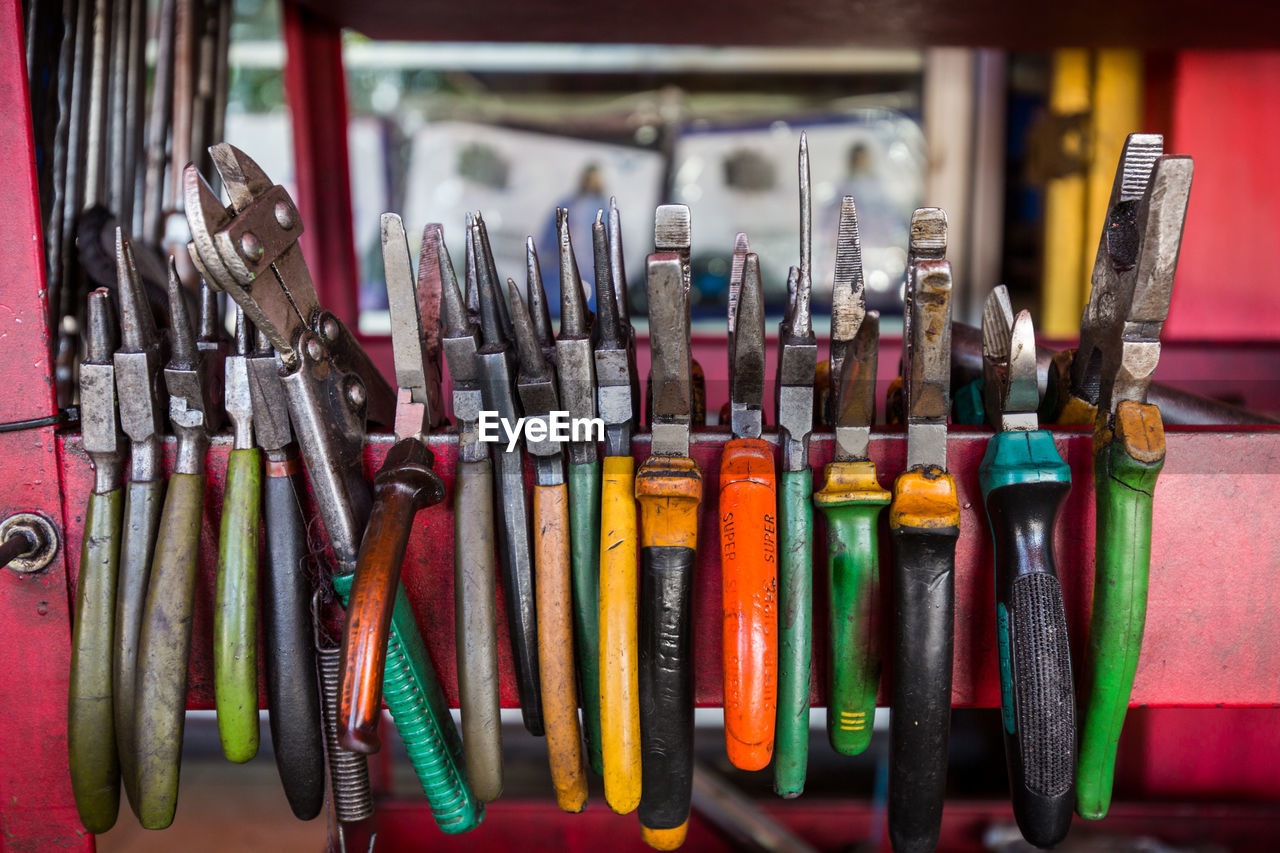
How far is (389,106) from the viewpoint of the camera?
2717 mm

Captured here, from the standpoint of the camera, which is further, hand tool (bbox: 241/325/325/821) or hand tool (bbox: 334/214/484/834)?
hand tool (bbox: 241/325/325/821)

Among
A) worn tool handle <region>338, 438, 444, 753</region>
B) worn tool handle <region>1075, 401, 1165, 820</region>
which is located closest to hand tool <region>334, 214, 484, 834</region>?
worn tool handle <region>338, 438, 444, 753</region>

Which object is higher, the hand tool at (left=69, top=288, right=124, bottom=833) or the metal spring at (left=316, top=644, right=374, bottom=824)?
the hand tool at (left=69, top=288, right=124, bottom=833)

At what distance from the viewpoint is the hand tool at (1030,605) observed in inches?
22.6

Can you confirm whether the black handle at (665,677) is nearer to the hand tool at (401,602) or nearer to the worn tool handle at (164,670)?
the hand tool at (401,602)

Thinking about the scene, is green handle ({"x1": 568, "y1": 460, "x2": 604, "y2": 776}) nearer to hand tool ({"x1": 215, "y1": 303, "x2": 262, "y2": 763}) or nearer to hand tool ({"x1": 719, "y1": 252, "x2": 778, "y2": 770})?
hand tool ({"x1": 719, "y1": 252, "x2": 778, "y2": 770})

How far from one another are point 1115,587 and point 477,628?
473 millimetres

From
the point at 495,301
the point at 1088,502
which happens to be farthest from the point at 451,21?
the point at 1088,502

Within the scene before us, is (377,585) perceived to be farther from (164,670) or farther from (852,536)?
(852,536)

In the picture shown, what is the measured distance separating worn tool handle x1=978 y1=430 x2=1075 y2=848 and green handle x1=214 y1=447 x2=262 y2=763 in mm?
561

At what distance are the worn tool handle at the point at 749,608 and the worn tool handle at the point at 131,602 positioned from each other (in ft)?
1.45

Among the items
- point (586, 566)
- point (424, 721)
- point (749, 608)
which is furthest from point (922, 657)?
point (424, 721)

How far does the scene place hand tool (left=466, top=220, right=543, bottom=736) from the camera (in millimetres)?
609

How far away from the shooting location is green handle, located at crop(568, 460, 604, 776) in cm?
63
